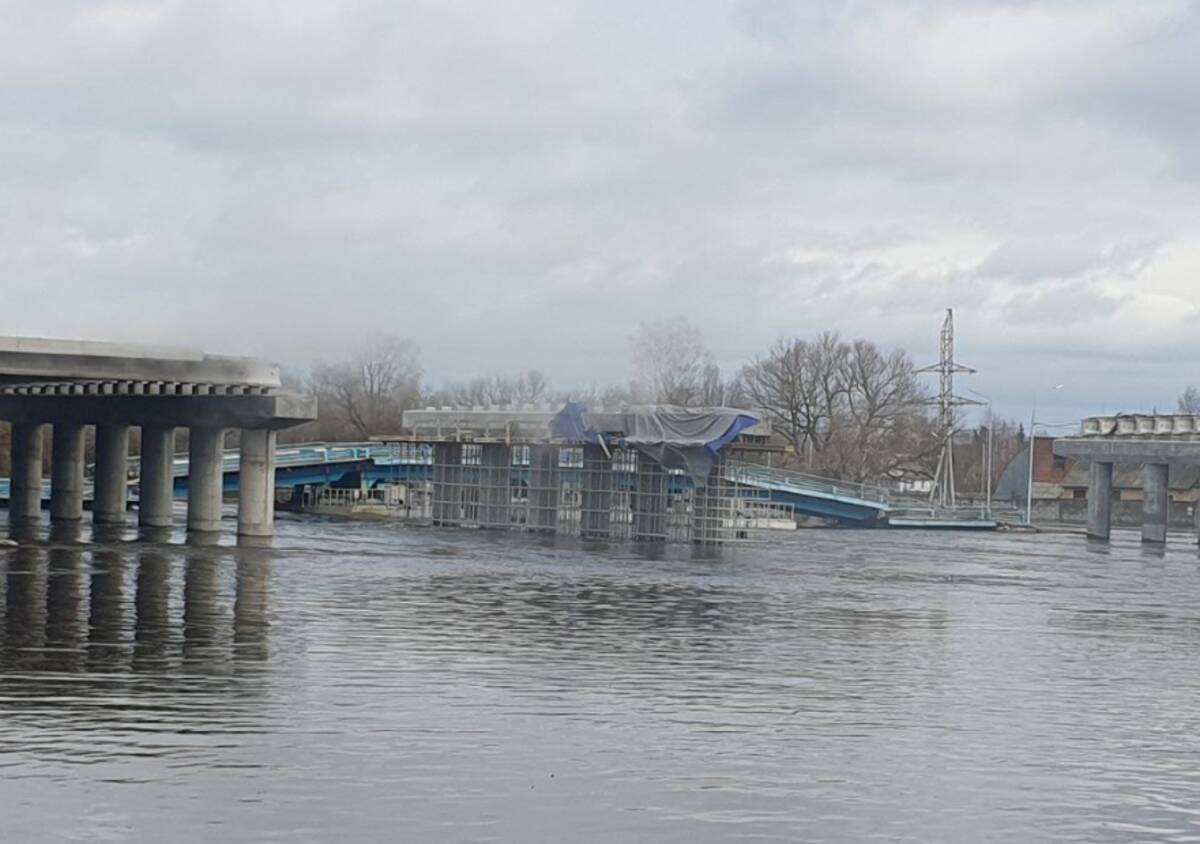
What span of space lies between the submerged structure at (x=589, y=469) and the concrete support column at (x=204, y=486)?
2369 centimetres

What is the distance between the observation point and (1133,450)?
110 m

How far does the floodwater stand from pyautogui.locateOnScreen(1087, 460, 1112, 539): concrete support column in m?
65.9

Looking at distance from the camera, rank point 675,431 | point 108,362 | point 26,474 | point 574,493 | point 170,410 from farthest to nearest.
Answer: point 574,493
point 675,431
point 26,474
point 170,410
point 108,362

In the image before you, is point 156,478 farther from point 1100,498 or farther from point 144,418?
point 1100,498

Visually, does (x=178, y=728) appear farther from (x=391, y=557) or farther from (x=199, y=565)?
(x=391, y=557)

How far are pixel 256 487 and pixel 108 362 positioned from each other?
10764mm

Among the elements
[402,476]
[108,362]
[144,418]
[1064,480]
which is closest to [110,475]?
[144,418]

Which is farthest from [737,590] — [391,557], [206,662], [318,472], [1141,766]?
[318,472]

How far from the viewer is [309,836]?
17688mm

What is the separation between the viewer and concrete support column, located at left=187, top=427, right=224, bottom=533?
74938 mm

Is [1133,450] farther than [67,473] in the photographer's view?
Yes

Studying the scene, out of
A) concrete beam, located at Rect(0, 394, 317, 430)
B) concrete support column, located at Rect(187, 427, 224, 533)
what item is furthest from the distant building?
concrete beam, located at Rect(0, 394, 317, 430)

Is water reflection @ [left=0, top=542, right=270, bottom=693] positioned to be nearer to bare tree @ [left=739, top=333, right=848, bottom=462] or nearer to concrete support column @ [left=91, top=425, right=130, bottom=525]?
concrete support column @ [left=91, top=425, right=130, bottom=525]

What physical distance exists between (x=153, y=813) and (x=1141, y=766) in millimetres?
12720
